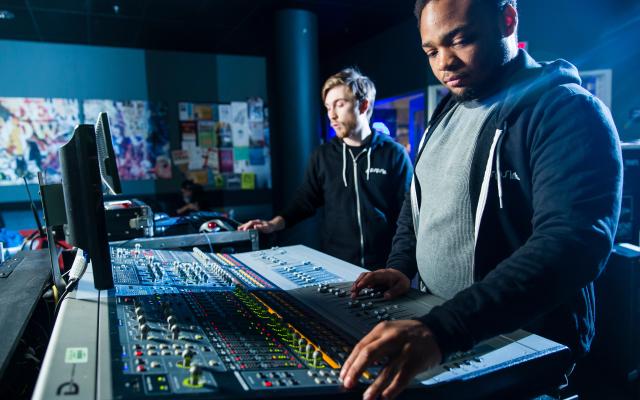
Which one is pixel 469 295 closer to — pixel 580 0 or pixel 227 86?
pixel 580 0

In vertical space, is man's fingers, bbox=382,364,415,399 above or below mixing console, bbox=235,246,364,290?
above

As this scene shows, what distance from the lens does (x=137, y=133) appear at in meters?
5.64

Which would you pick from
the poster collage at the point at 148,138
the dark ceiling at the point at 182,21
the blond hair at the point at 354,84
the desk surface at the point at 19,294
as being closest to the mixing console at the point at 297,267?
the desk surface at the point at 19,294

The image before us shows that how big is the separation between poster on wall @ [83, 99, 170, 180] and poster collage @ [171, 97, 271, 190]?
8.9 inches

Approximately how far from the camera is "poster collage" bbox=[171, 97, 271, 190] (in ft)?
19.4

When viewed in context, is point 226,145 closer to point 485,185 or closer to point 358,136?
point 358,136

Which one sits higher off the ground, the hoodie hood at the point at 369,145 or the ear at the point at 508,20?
the ear at the point at 508,20

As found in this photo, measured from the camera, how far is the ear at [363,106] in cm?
213

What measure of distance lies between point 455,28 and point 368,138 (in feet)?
4.11

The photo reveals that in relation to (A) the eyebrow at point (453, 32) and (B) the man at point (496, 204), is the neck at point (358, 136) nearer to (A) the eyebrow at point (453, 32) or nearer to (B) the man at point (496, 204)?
(B) the man at point (496, 204)

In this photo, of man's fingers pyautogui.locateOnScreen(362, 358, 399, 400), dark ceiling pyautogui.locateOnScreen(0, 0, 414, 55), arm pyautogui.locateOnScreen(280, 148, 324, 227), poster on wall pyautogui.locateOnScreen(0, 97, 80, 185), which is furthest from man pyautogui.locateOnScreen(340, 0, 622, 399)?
poster on wall pyautogui.locateOnScreen(0, 97, 80, 185)

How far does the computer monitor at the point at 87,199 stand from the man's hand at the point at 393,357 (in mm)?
705

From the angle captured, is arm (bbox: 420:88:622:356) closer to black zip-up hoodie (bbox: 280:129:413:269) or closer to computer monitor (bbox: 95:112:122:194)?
computer monitor (bbox: 95:112:122:194)

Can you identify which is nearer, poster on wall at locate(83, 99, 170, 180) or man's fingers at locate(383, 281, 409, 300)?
man's fingers at locate(383, 281, 409, 300)
